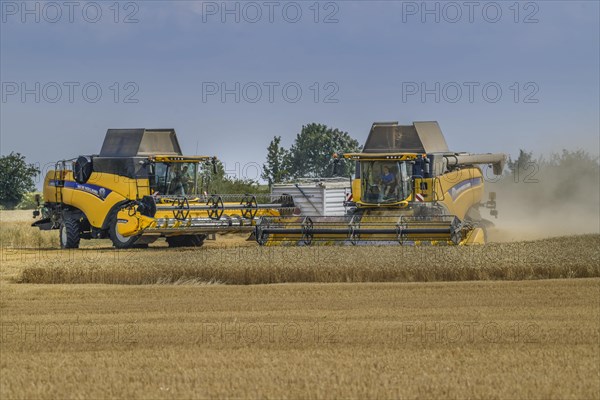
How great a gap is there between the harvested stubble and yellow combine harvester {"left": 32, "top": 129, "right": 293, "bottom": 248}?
5261 mm

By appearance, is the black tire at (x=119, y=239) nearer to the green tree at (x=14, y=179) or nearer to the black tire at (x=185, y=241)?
the black tire at (x=185, y=241)

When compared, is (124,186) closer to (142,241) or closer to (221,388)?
(142,241)

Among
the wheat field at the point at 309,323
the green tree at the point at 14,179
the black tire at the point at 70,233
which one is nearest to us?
the wheat field at the point at 309,323

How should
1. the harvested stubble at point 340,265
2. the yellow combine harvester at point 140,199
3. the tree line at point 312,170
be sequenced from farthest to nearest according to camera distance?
the tree line at point 312,170, the yellow combine harvester at point 140,199, the harvested stubble at point 340,265

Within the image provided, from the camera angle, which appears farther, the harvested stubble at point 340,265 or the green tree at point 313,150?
the green tree at point 313,150

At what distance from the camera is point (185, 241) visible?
27719 mm

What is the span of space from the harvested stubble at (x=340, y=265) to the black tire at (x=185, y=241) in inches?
326

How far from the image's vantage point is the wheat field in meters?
9.24

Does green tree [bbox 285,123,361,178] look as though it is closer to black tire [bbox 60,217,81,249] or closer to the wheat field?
black tire [bbox 60,217,81,249]

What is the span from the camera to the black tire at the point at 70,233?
2733cm

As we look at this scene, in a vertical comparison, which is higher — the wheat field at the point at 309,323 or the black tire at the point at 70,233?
the black tire at the point at 70,233

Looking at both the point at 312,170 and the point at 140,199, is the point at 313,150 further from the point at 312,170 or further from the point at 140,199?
the point at 140,199

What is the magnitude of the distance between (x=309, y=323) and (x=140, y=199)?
13.3m

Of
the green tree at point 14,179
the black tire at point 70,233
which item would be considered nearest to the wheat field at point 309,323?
the black tire at point 70,233
